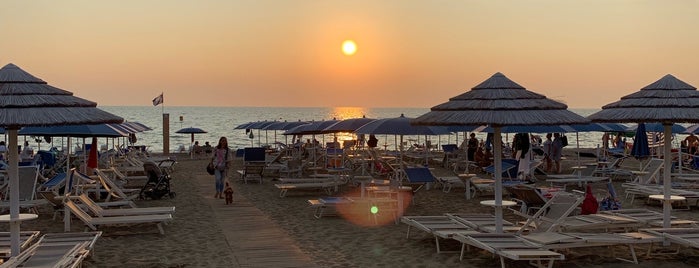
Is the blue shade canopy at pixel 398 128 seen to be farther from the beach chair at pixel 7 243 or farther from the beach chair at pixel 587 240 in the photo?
the beach chair at pixel 7 243

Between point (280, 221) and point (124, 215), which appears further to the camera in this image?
point (280, 221)

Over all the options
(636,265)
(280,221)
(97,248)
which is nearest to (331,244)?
(280,221)

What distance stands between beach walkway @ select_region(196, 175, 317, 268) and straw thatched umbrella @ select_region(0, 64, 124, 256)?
2523mm

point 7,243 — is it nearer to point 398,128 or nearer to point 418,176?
point 398,128

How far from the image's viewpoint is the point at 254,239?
33.8ft

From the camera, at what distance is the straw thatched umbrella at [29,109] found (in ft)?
23.6

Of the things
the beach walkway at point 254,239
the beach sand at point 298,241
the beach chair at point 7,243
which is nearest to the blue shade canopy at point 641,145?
the beach sand at point 298,241

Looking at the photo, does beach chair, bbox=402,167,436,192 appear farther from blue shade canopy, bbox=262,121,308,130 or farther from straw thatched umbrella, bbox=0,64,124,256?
blue shade canopy, bbox=262,121,308,130

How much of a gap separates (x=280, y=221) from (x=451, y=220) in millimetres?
3519

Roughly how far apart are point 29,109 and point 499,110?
5.56 meters

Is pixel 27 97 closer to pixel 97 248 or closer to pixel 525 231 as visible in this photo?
pixel 97 248

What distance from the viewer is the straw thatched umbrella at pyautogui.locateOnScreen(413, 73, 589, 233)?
8523mm

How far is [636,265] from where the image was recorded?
8305 mm

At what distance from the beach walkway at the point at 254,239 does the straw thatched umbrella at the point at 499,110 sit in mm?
2635
